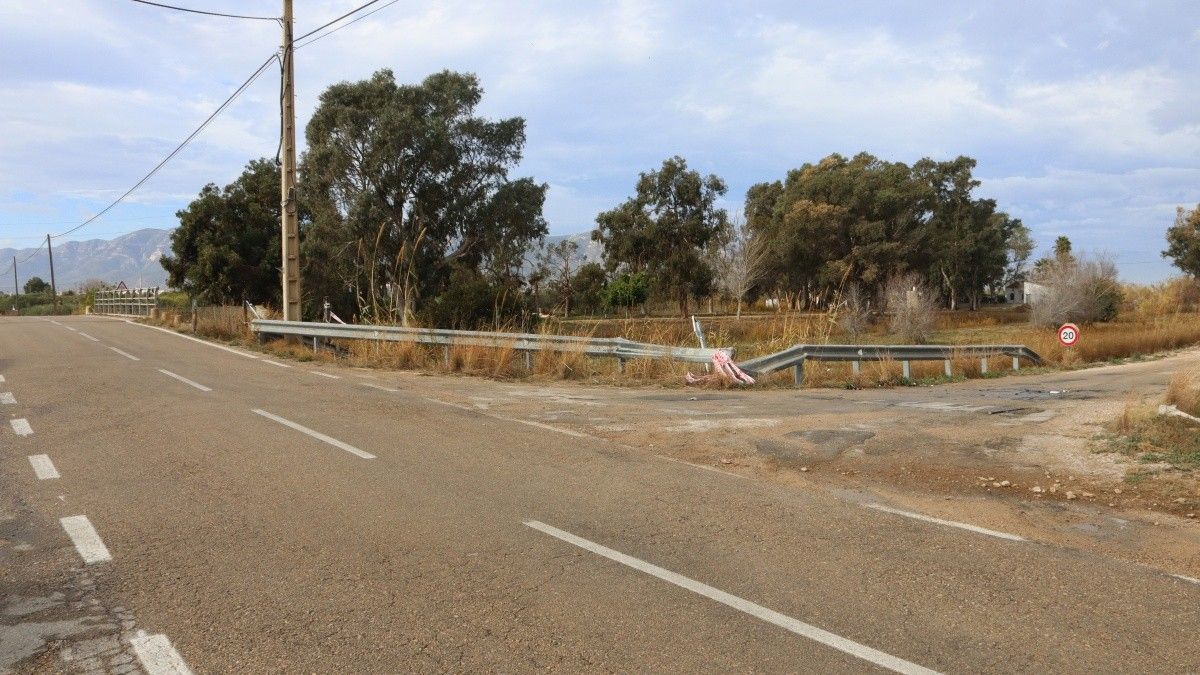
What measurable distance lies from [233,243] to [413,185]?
321 inches

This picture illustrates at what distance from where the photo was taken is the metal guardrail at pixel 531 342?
14844 millimetres

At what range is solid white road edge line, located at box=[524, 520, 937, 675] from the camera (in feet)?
A: 12.4

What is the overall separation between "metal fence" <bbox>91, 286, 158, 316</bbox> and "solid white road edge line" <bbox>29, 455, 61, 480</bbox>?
33.6 meters

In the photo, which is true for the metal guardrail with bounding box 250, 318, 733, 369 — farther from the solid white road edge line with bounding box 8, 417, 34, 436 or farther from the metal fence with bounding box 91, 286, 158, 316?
the metal fence with bounding box 91, 286, 158, 316

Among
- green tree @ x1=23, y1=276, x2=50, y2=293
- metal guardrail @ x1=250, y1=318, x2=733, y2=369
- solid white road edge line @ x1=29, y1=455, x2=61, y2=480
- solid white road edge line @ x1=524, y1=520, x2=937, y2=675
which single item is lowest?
solid white road edge line @ x1=524, y1=520, x2=937, y2=675

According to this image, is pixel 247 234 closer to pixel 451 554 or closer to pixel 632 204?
pixel 632 204

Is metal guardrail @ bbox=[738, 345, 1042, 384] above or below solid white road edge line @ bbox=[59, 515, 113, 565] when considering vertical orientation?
above

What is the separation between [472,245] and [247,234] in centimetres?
987

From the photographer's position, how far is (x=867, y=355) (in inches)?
662

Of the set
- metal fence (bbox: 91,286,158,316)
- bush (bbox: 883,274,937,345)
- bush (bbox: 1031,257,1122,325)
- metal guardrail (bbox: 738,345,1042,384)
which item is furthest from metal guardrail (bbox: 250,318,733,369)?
bush (bbox: 1031,257,1122,325)

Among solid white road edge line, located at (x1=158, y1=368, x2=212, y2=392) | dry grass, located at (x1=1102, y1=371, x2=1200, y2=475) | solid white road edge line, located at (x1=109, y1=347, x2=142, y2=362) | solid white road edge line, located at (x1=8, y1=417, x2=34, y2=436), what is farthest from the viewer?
solid white road edge line, located at (x1=109, y1=347, x2=142, y2=362)

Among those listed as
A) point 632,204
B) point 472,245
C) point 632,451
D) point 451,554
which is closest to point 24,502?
point 451,554

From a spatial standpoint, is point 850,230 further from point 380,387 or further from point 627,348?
point 380,387

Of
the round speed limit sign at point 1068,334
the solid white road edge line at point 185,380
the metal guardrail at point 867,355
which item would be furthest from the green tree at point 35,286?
the metal guardrail at point 867,355
